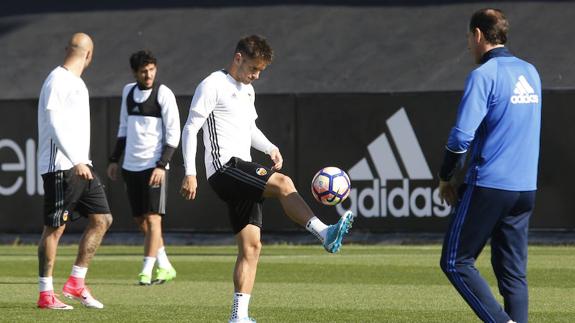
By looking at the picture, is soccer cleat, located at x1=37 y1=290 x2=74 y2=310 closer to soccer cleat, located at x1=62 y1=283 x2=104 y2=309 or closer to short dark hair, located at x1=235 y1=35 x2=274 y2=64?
soccer cleat, located at x1=62 y1=283 x2=104 y2=309

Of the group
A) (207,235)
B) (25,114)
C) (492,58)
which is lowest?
(207,235)

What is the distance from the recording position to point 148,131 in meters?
13.5

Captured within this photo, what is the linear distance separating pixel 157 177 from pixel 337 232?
4454 mm

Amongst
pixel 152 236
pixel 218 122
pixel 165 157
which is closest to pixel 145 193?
pixel 152 236

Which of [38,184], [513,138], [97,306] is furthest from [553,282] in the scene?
[38,184]

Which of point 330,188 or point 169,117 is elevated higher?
point 169,117

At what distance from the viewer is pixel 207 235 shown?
816 inches

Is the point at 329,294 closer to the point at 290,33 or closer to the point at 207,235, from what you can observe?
the point at 207,235

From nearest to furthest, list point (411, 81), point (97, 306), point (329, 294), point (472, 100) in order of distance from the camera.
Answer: point (472, 100)
point (97, 306)
point (329, 294)
point (411, 81)

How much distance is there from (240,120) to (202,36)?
18248 millimetres

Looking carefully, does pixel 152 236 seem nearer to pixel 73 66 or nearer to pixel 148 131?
pixel 148 131

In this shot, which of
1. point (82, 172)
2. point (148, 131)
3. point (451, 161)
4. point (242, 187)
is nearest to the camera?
point (451, 161)

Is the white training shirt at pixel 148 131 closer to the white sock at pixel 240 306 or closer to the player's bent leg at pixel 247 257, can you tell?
the player's bent leg at pixel 247 257

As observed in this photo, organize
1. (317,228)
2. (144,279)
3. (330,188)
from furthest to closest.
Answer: (144,279), (330,188), (317,228)
